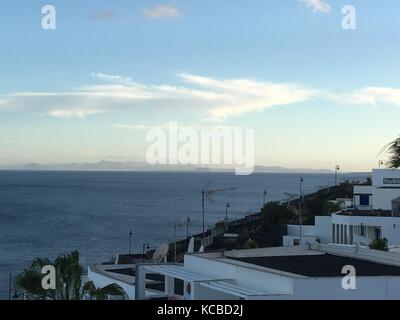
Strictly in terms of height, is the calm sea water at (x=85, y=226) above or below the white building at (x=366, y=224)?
below

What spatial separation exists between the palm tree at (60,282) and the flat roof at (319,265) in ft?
16.0

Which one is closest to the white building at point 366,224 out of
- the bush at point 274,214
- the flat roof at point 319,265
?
the bush at point 274,214

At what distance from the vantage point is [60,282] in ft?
59.0

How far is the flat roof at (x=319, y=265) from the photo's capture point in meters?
17.7

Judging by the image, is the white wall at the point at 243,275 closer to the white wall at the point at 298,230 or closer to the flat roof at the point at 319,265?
the flat roof at the point at 319,265

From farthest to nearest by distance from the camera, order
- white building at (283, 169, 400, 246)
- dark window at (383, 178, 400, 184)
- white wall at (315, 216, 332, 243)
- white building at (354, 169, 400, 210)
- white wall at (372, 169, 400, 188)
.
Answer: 1. white wall at (372, 169, 400, 188)
2. dark window at (383, 178, 400, 184)
3. white building at (354, 169, 400, 210)
4. white wall at (315, 216, 332, 243)
5. white building at (283, 169, 400, 246)

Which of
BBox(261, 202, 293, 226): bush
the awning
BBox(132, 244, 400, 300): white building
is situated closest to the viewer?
BBox(132, 244, 400, 300): white building

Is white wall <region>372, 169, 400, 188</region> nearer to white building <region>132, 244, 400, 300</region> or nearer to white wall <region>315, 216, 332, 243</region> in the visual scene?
white wall <region>315, 216, 332, 243</region>

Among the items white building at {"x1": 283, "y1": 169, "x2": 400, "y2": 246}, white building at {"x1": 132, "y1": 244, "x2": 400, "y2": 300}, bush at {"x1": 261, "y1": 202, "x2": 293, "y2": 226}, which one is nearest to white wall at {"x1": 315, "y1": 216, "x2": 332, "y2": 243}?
white building at {"x1": 283, "y1": 169, "x2": 400, "y2": 246}

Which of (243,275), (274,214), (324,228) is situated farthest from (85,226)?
(243,275)

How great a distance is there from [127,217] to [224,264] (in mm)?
99536

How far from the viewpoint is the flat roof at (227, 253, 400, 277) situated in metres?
17.7

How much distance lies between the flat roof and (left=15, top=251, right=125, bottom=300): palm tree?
16.0 feet
